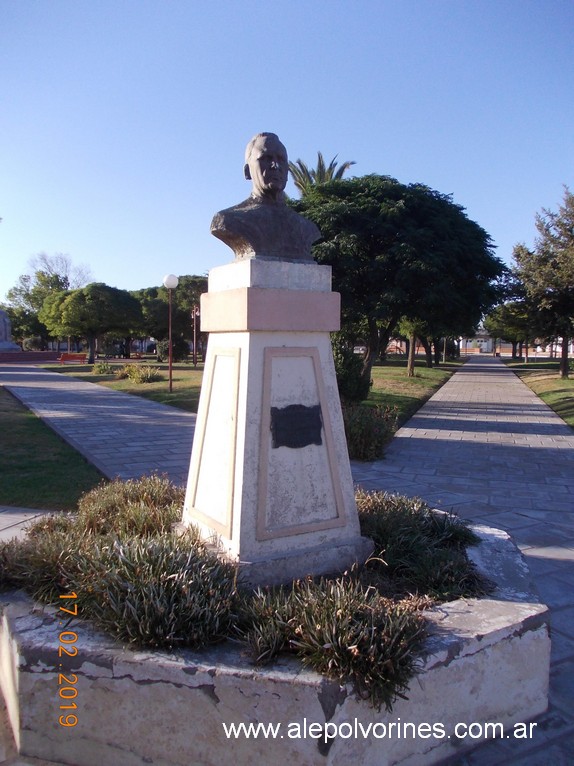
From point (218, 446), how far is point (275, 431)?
426mm

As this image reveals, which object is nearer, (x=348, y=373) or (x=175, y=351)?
(x=348, y=373)

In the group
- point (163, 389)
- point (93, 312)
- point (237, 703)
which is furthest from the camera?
point (93, 312)

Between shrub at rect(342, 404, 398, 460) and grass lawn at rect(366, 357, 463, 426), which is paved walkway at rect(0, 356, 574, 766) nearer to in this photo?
shrub at rect(342, 404, 398, 460)

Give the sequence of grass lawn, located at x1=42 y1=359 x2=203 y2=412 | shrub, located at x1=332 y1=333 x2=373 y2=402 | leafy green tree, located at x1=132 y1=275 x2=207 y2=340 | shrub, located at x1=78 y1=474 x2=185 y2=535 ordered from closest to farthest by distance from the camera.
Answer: shrub, located at x1=78 y1=474 x2=185 y2=535 < shrub, located at x1=332 y1=333 x2=373 y2=402 < grass lawn, located at x1=42 y1=359 x2=203 y2=412 < leafy green tree, located at x1=132 y1=275 x2=207 y2=340

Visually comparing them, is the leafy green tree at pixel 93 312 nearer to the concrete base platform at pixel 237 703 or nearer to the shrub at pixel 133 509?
the shrub at pixel 133 509

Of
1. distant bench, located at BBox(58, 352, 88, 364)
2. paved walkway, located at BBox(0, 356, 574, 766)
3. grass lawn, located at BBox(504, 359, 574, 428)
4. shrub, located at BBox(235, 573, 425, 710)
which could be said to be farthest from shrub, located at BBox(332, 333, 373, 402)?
distant bench, located at BBox(58, 352, 88, 364)

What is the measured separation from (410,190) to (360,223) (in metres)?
1.70

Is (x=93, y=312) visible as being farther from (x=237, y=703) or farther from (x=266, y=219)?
(x=237, y=703)

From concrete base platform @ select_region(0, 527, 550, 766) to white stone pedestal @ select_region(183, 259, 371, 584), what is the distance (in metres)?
0.83

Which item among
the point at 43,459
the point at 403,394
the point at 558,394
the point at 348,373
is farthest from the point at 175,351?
the point at 43,459

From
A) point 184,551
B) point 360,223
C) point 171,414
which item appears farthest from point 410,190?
point 184,551

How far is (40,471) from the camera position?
7.55 metres

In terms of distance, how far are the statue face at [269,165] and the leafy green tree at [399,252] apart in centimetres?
1063

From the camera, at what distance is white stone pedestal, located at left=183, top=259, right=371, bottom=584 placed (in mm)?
3312
